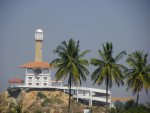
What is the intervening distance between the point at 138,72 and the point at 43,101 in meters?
93.2

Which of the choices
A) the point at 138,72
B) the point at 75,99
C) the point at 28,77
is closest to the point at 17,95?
the point at 28,77

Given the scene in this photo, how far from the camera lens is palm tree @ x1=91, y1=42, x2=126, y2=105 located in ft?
199

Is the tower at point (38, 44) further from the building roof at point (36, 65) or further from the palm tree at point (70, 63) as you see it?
the palm tree at point (70, 63)

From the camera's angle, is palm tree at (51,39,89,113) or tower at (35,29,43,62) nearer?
palm tree at (51,39,89,113)

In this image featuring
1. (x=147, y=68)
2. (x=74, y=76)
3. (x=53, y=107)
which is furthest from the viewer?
(x=53, y=107)

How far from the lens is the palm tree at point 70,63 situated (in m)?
58.5

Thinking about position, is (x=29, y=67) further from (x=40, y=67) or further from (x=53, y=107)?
(x=53, y=107)

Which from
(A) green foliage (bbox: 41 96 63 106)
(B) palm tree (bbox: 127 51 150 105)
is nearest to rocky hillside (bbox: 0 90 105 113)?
(A) green foliage (bbox: 41 96 63 106)

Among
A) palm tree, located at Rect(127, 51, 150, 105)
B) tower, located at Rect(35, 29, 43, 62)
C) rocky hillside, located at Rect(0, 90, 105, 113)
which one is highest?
tower, located at Rect(35, 29, 43, 62)

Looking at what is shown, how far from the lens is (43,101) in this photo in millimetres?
154125

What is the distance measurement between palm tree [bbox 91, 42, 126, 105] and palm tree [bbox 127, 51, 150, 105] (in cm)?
285

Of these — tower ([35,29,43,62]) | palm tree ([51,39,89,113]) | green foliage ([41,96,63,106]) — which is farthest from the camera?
tower ([35,29,43,62])

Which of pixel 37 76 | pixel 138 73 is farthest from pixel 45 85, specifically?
pixel 138 73

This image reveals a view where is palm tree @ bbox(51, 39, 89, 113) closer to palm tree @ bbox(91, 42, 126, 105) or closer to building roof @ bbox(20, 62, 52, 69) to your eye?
palm tree @ bbox(91, 42, 126, 105)
